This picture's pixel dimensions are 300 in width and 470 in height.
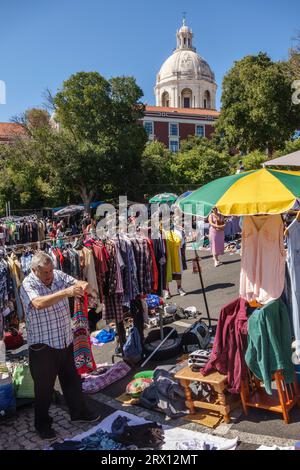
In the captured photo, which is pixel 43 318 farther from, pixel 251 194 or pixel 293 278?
pixel 293 278

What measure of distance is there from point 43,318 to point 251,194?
2407 millimetres

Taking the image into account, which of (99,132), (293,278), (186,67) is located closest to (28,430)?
(293,278)

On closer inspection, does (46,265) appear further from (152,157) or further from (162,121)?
(162,121)

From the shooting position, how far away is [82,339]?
17.9 feet

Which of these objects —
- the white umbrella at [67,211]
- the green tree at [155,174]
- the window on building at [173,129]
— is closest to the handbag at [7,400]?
the white umbrella at [67,211]

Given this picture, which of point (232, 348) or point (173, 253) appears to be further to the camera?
point (173, 253)

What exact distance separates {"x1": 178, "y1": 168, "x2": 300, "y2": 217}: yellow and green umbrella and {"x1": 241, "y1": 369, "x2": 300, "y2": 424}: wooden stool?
1.65m

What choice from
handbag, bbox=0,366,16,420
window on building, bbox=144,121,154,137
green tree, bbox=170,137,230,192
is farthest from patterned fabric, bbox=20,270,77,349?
window on building, bbox=144,121,154,137

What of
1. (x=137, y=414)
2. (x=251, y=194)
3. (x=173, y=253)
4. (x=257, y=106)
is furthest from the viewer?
(x=257, y=106)

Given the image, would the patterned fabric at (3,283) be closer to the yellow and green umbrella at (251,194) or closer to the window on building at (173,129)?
the yellow and green umbrella at (251,194)

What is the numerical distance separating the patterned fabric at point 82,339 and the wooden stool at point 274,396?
225cm

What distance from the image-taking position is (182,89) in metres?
72.2

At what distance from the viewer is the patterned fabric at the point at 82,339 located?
5.34 m

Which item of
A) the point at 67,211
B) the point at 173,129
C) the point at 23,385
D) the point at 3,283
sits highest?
the point at 173,129
